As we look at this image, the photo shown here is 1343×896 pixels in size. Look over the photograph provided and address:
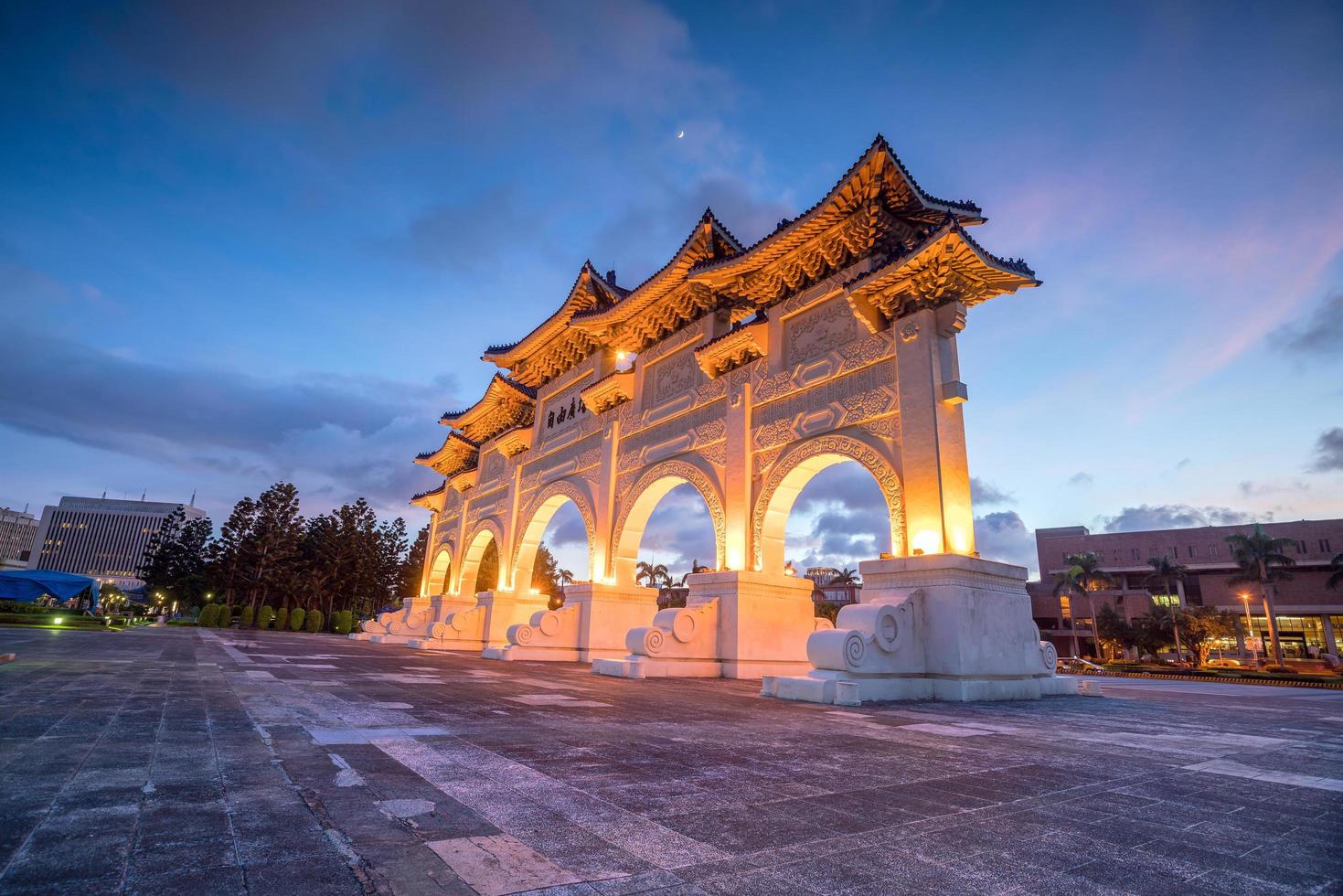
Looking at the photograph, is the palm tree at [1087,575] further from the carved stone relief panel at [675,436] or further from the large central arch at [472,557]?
the carved stone relief panel at [675,436]

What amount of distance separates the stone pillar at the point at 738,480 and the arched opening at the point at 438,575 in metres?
17.8

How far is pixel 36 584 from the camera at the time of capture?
62.7 ft

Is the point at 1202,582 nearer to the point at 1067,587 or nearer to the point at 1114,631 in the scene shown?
the point at 1067,587

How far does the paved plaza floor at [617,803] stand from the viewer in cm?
164

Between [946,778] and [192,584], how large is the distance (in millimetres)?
52922

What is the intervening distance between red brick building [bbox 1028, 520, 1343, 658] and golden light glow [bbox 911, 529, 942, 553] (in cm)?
4541

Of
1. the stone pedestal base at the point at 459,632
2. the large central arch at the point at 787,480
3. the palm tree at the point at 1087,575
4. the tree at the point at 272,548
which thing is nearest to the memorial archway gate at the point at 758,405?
the large central arch at the point at 787,480

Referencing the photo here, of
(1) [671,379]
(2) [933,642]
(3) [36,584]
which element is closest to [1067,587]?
(1) [671,379]

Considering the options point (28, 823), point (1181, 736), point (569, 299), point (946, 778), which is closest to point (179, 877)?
point (28, 823)

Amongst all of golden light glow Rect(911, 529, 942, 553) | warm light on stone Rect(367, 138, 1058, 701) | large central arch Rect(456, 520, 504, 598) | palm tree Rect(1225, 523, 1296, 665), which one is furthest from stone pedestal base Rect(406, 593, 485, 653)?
palm tree Rect(1225, 523, 1296, 665)

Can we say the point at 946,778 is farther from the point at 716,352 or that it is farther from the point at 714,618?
the point at 716,352

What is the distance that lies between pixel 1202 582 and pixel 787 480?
54.9 meters

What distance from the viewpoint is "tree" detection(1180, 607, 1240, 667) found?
3812 cm

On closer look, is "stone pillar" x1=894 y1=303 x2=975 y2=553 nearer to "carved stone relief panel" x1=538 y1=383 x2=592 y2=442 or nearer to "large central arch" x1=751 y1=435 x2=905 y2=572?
"large central arch" x1=751 y1=435 x2=905 y2=572
